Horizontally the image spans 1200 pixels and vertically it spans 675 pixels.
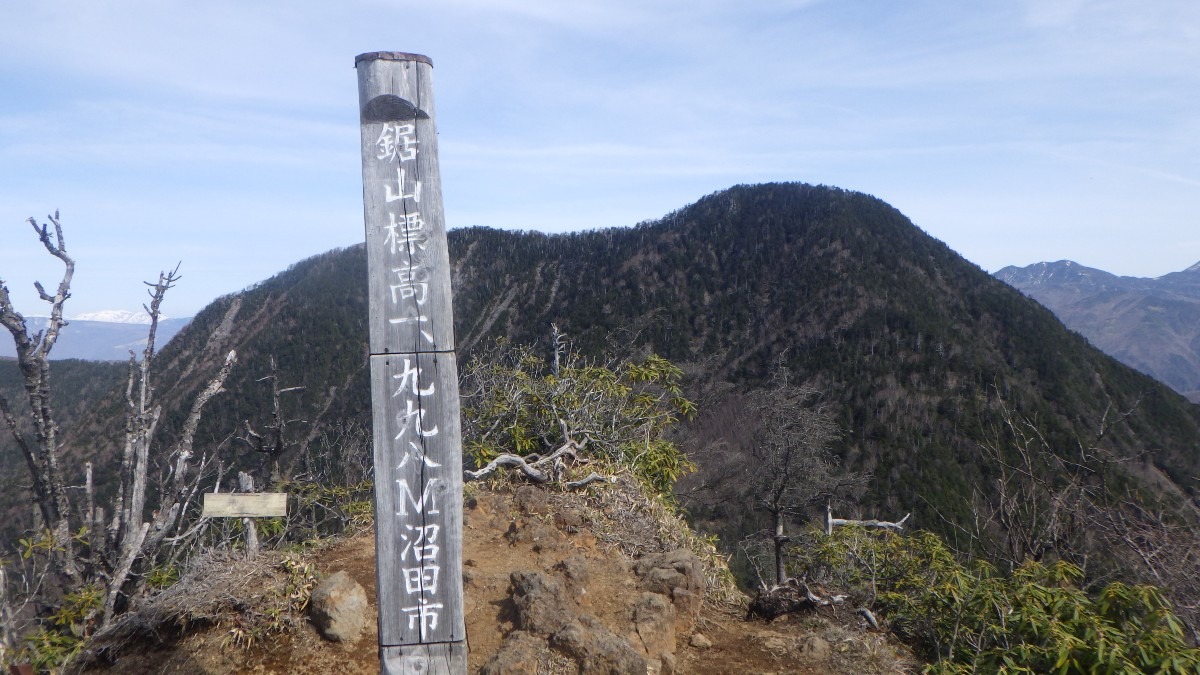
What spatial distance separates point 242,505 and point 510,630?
1.67 metres

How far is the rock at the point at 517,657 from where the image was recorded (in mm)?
3346

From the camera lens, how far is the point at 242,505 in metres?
4.29

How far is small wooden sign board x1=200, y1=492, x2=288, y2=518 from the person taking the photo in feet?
13.7

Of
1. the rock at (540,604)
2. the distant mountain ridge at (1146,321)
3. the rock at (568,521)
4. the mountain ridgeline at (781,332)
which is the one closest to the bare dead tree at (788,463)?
the mountain ridgeline at (781,332)

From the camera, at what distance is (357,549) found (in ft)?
15.8

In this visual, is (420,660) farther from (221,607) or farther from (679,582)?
(679,582)

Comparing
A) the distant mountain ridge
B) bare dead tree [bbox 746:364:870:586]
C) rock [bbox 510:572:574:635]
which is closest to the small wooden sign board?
rock [bbox 510:572:574:635]

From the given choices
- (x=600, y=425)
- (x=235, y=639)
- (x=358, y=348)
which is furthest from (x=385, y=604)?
(x=358, y=348)

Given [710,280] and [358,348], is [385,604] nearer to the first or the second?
[358,348]

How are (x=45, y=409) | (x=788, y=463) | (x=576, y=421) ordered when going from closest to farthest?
(x=45, y=409) < (x=576, y=421) < (x=788, y=463)

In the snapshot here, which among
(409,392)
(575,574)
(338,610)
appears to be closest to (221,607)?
(338,610)

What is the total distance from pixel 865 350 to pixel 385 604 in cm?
3296

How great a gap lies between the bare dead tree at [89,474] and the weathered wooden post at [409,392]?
5.31 ft

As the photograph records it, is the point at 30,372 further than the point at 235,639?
Answer: No
